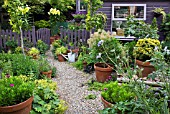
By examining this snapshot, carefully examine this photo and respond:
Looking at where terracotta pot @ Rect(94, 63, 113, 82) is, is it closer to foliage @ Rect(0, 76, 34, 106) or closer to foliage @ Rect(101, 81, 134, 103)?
foliage @ Rect(101, 81, 134, 103)

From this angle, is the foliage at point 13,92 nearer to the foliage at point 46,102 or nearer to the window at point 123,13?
the foliage at point 46,102

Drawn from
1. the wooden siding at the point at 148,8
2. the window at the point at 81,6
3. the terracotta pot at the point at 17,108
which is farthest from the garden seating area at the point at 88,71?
the window at the point at 81,6

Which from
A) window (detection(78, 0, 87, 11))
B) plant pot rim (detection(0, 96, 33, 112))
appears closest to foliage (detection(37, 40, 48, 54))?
plant pot rim (detection(0, 96, 33, 112))

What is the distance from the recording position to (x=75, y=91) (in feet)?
16.3

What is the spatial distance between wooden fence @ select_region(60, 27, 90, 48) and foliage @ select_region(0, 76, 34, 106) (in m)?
5.03

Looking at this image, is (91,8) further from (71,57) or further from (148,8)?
(148,8)

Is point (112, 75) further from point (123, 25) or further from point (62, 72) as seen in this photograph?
point (123, 25)

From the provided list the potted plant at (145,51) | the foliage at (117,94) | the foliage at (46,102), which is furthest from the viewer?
the potted plant at (145,51)

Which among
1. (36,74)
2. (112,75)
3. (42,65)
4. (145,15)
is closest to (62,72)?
(42,65)

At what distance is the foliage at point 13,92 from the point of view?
2.97 metres

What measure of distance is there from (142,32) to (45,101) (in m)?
3.68

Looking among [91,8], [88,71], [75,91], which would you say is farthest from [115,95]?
[91,8]

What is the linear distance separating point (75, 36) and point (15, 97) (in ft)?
17.9

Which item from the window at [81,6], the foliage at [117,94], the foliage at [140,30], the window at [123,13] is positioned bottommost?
the foliage at [117,94]
